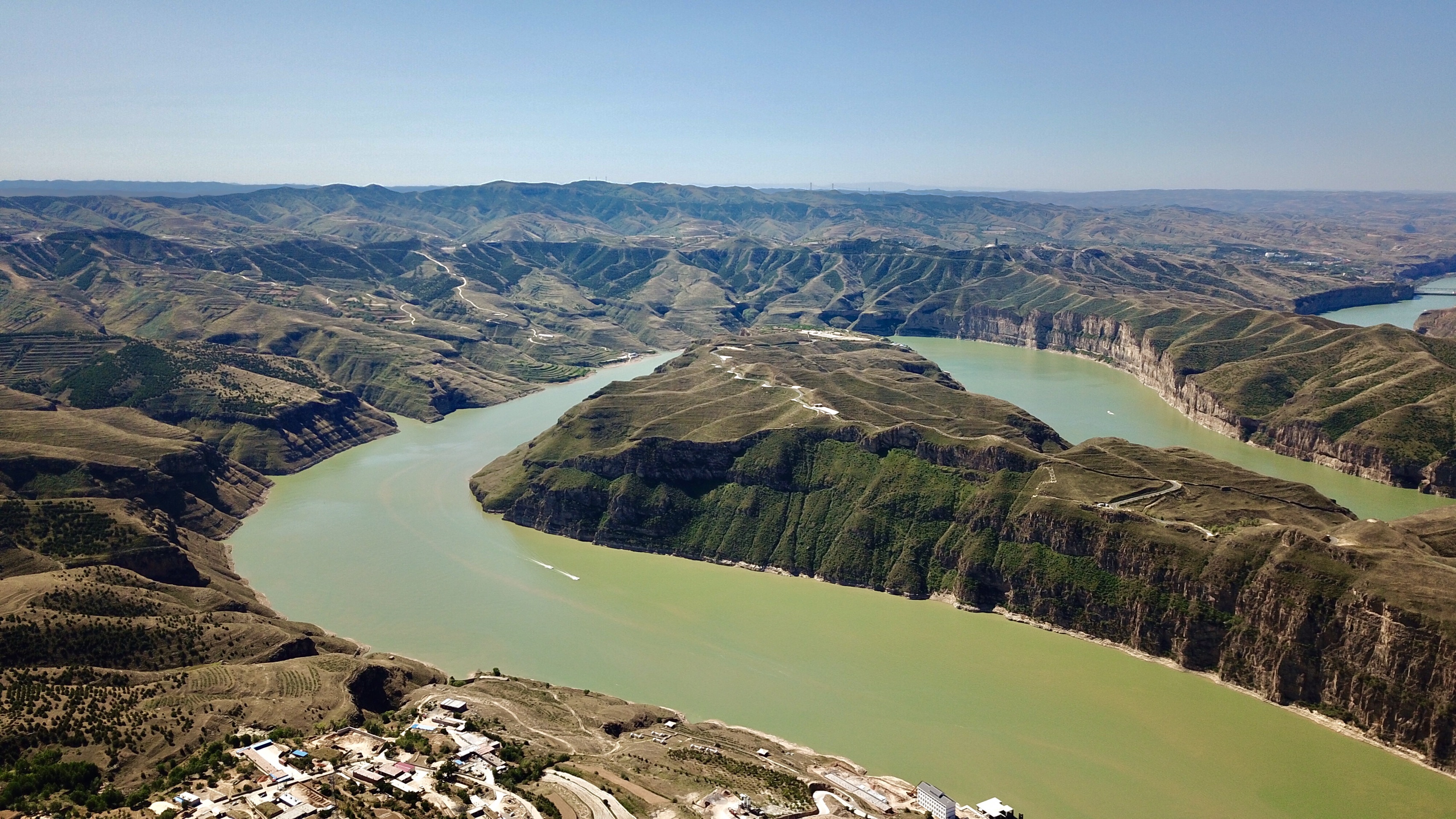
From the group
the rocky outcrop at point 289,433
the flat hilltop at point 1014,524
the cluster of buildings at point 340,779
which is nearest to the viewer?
the cluster of buildings at point 340,779

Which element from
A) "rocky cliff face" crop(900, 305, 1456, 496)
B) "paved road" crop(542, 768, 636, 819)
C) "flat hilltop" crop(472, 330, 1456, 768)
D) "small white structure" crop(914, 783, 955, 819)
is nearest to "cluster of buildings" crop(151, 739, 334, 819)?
"paved road" crop(542, 768, 636, 819)

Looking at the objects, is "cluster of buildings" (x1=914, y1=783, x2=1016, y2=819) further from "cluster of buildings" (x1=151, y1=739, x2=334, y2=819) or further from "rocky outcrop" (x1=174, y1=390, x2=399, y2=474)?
"rocky outcrop" (x1=174, y1=390, x2=399, y2=474)

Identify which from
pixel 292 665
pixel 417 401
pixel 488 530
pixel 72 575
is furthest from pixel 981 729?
pixel 417 401

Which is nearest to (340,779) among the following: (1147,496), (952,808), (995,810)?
(952,808)

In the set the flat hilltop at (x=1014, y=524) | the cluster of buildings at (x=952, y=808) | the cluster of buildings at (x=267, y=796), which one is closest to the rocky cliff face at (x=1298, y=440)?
the flat hilltop at (x=1014, y=524)

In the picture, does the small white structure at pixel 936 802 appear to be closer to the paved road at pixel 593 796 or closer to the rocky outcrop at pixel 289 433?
the paved road at pixel 593 796

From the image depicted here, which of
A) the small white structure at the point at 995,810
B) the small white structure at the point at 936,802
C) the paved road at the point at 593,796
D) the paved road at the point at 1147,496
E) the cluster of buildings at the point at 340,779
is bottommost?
the small white structure at the point at 995,810
